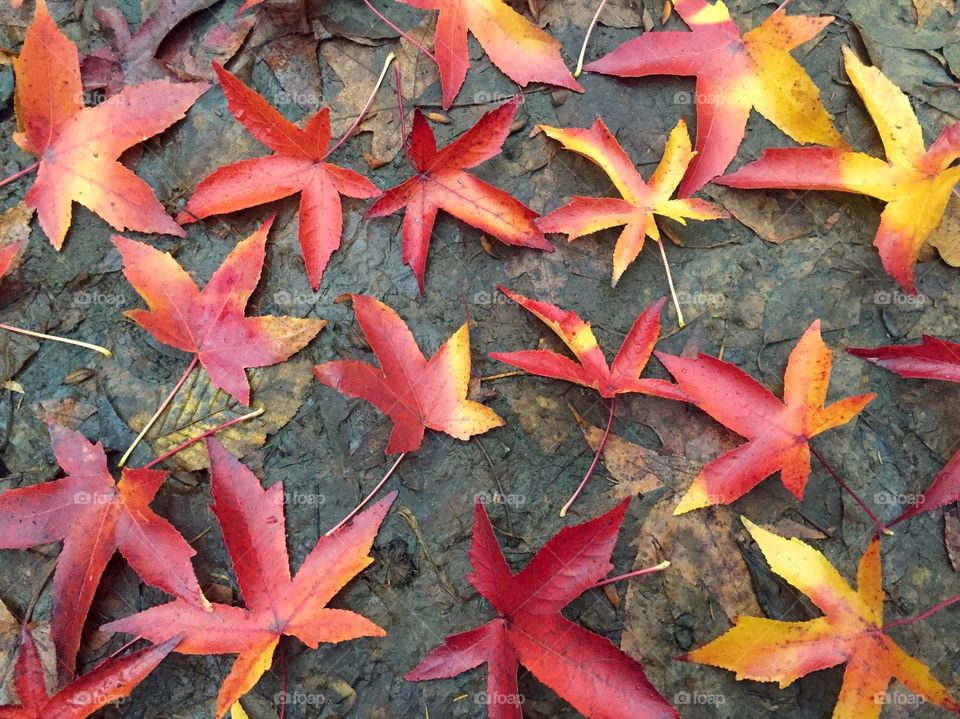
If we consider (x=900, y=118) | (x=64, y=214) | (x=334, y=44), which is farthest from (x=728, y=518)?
(x=64, y=214)

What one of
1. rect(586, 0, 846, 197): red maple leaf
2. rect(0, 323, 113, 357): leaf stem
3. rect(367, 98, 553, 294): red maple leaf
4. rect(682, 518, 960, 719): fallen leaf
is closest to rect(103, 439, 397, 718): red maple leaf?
rect(0, 323, 113, 357): leaf stem

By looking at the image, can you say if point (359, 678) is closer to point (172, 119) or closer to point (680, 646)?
point (680, 646)

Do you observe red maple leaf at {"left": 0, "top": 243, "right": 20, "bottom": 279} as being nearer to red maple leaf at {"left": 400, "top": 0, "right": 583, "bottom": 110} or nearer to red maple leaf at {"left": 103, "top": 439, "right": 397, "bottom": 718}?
red maple leaf at {"left": 103, "top": 439, "right": 397, "bottom": 718}

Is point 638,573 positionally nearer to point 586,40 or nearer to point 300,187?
point 300,187

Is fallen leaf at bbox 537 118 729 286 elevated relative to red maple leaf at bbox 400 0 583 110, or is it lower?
lower

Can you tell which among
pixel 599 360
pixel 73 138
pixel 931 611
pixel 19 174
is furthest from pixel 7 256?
pixel 931 611
